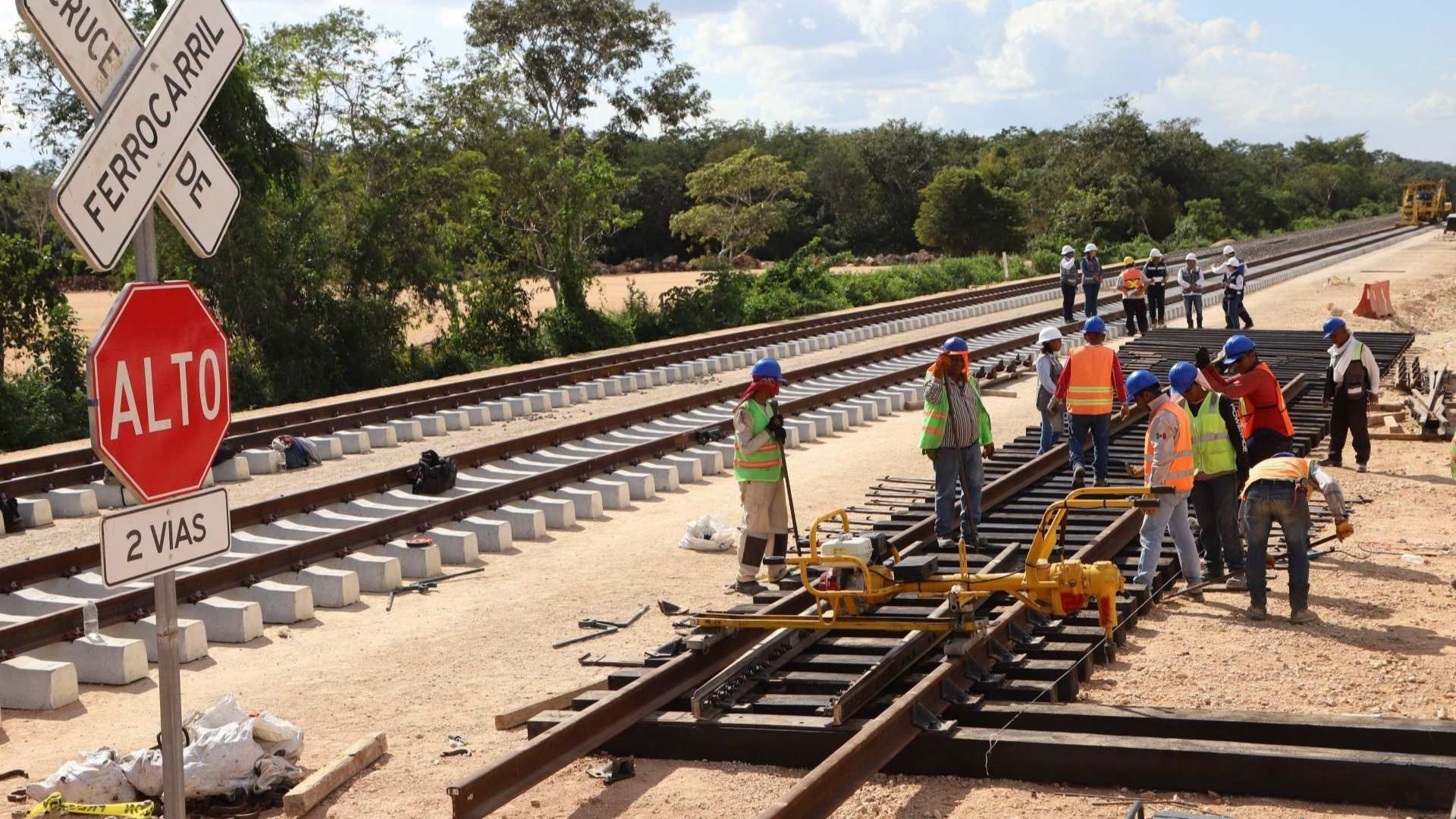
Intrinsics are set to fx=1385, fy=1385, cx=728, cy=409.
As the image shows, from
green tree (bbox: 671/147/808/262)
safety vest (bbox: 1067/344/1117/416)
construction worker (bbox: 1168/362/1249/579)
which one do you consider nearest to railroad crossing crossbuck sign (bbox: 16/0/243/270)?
construction worker (bbox: 1168/362/1249/579)

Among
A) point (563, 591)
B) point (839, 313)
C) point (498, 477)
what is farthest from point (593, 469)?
point (839, 313)

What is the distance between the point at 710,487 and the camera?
15.0 m

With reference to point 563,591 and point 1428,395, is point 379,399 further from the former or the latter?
point 1428,395

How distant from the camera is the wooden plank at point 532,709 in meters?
7.76

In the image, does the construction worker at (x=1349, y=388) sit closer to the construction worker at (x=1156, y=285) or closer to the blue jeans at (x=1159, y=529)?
the blue jeans at (x=1159, y=529)

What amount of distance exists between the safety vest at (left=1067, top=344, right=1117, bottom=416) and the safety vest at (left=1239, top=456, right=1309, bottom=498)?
337 cm

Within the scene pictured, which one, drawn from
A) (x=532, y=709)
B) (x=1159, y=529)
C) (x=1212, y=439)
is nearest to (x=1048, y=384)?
(x=1212, y=439)

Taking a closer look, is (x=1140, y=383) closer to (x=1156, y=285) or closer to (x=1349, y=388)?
(x=1349, y=388)

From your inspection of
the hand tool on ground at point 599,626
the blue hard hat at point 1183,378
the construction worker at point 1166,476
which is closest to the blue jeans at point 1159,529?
the construction worker at point 1166,476

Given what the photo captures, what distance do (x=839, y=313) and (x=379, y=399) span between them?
1790cm

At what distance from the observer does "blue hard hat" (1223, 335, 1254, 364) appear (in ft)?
37.7

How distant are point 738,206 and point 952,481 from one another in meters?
54.6

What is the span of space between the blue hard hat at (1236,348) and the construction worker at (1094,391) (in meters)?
1.45

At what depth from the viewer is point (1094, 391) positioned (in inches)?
516
